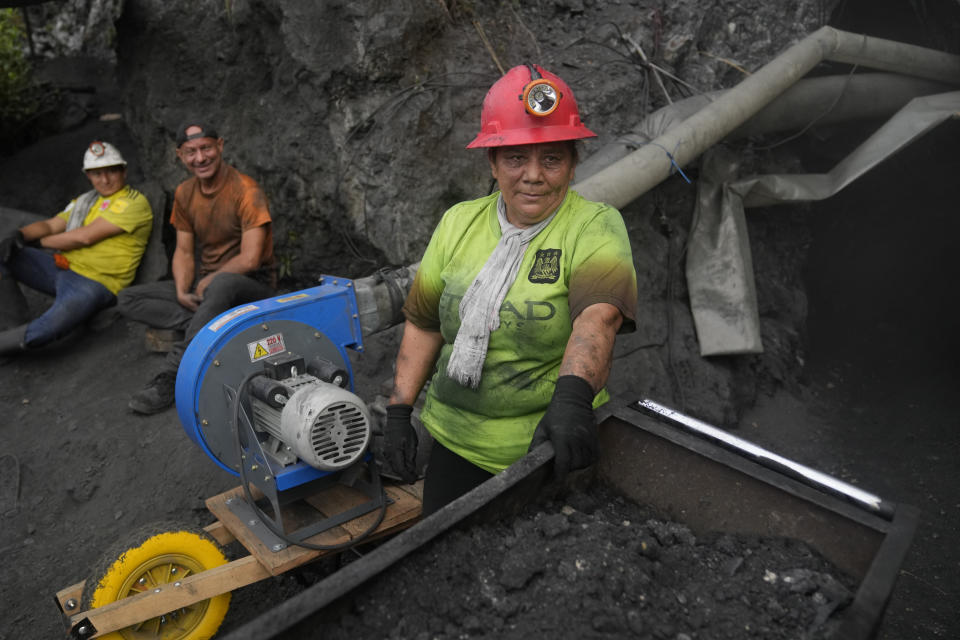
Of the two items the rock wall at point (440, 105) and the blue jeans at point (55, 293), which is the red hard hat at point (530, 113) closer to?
the rock wall at point (440, 105)

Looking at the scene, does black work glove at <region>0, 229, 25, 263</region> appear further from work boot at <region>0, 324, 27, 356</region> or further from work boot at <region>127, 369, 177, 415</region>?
work boot at <region>127, 369, 177, 415</region>

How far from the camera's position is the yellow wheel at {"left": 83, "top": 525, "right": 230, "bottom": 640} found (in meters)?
2.47

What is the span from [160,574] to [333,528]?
0.70 meters

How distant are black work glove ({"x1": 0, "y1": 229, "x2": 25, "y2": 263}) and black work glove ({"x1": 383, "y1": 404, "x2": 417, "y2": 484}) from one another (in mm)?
4547

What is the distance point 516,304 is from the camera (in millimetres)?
1981

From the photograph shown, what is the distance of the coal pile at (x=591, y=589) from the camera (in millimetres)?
1451

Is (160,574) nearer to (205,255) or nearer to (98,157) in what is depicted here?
(205,255)

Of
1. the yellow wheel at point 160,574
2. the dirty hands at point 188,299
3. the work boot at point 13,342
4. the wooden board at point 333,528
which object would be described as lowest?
the yellow wheel at point 160,574

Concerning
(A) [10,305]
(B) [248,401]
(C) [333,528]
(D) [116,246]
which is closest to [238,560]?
(C) [333,528]

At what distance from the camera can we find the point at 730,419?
434cm

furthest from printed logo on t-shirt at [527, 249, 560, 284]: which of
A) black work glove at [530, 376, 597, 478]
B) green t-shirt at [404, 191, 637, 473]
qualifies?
black work glove at [530, 376, 597, 478]

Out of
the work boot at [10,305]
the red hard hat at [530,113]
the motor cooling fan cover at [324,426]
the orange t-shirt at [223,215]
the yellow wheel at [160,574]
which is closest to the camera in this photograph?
the red hard hat at [530,113]

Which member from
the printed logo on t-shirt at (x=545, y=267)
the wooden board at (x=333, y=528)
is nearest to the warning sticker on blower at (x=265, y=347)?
the wooden board at (x=333, y=528)

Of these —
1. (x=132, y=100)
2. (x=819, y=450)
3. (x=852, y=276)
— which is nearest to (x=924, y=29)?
(x=852, y=276)
